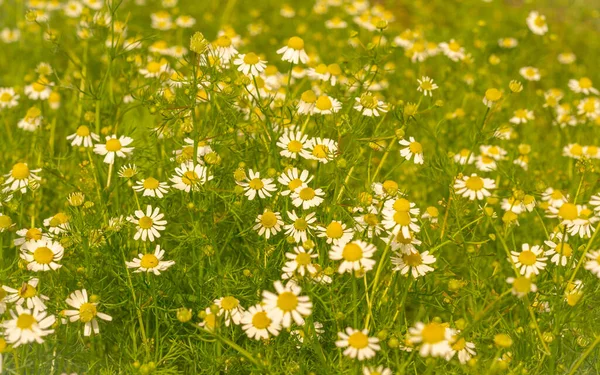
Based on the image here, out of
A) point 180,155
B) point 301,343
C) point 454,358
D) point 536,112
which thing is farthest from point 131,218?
point 536,112

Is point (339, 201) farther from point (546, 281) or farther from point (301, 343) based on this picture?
point (546, 281)

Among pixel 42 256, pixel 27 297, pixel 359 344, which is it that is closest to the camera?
pixel 359 344

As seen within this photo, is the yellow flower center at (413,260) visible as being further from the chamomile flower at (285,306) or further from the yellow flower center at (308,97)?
the yellow flower center at (308,97)

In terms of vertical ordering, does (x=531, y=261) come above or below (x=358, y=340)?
above

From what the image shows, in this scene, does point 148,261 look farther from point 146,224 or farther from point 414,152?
point 414,152

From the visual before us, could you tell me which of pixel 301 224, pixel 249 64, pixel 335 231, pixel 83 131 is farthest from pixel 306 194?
pixel 83 131

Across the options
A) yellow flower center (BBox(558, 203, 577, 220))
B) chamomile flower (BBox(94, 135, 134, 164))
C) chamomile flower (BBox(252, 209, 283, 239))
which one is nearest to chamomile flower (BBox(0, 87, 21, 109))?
chamomile flower (BBox(94, 135, 134, 164))

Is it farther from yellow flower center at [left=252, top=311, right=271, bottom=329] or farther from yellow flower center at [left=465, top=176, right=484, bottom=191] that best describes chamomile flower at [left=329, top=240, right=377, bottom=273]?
yellow flower center at [left=465, top=176, right=484, bottom=191]
